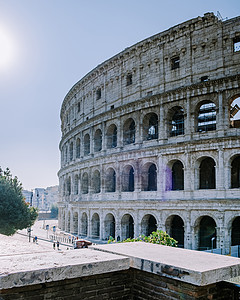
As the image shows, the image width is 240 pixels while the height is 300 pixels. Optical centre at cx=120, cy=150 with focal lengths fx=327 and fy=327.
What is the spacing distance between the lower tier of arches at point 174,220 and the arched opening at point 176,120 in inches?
227

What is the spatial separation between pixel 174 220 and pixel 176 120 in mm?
7675

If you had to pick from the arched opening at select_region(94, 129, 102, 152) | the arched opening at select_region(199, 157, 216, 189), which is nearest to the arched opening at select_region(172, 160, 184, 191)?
the arched opening at select_region(199, 157, 216, 189)

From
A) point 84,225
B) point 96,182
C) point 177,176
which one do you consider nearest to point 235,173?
point 177,176

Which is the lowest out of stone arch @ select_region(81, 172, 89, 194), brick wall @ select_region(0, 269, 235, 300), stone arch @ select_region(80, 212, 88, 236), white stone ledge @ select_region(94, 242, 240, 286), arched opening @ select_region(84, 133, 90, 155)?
stone arch @ select_region(80, 212, 88, 236)

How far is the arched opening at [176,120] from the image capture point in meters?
23.9

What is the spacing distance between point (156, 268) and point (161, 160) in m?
20.0

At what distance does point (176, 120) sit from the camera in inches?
1008

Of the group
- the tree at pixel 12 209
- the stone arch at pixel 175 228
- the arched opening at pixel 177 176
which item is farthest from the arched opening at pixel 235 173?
the tree at pixel 12 209

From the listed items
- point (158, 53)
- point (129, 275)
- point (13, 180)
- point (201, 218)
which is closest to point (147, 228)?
point (201, 218)

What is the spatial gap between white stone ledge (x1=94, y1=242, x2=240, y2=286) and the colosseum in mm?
16525

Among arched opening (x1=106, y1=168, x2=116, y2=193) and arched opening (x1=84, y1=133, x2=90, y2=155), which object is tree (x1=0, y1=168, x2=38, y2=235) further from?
arched opening (x1=106, y1=168, x2=116, y2=193)

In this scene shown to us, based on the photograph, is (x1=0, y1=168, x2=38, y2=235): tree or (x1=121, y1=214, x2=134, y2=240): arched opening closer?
(x1=121, y1=214, x2=134, y2=240): arched opening

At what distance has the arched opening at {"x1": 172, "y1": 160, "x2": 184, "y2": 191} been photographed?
80.3ft

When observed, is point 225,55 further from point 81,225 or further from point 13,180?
point 13,180
